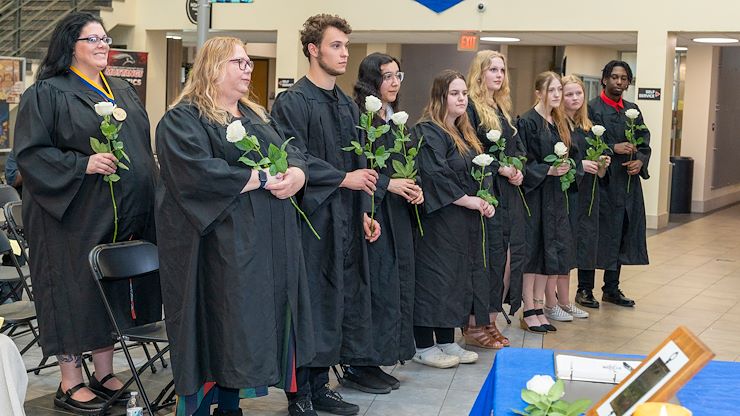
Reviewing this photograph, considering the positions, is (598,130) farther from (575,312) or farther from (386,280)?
(386,280)

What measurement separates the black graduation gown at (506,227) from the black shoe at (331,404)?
1.45m

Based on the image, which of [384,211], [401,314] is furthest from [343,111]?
[401,314]

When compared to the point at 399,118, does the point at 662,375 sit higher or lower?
lower

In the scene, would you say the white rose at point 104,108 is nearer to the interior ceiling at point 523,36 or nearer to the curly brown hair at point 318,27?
the curly brown hair at point 318,27

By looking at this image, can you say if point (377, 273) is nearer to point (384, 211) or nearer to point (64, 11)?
point (384, 211)

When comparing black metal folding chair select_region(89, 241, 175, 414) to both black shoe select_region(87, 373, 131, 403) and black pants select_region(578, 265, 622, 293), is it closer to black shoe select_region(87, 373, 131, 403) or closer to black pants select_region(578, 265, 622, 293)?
black shoe select_region(87, 373, 131, 403)

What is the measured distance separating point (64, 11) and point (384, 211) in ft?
35.7

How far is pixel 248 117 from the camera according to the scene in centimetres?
407

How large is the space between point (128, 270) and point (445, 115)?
201 centimetres

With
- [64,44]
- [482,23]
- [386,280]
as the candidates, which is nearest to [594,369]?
[386,280]

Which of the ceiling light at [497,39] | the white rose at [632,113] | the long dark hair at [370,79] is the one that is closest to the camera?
the long dark hair at [370,79]

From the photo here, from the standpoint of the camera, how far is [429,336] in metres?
5.65

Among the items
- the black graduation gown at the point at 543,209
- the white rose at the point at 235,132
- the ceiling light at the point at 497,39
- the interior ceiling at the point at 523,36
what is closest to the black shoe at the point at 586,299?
the black graduation gown at the point at 543,209

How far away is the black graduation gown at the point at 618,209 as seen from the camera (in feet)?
24.2
